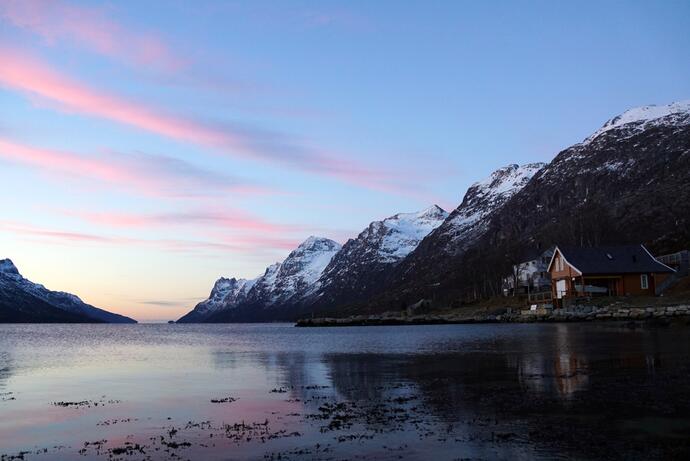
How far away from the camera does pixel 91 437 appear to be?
2317cm

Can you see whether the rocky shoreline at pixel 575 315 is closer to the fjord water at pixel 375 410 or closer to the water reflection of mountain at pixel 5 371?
the fjord water at pixel 375 410

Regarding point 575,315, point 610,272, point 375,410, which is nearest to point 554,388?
point 375,410

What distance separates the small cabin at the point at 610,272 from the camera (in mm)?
112750

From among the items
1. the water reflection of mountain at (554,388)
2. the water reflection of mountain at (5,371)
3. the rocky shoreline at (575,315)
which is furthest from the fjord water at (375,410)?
the rocky shoreline at (575,315)

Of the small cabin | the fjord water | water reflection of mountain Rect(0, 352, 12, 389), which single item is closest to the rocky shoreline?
the small cabin

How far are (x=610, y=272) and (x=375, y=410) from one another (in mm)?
97429

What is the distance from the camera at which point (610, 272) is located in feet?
371

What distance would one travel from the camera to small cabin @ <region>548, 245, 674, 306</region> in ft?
370

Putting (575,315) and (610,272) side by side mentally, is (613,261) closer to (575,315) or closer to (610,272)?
(610,272)

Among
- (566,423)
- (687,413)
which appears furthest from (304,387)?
(687,413)

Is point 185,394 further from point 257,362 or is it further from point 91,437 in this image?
point 257,362

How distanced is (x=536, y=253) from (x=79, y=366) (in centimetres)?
13702

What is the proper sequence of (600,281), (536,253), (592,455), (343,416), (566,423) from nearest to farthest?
(592,455)
(566,423)
(343,416)
(600,281)
(536,253)

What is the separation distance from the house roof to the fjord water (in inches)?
2715
